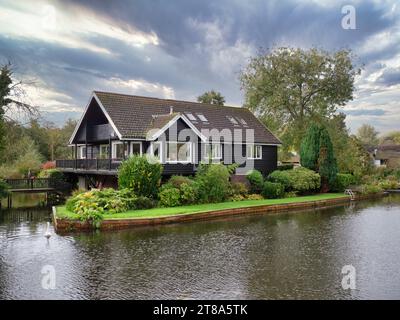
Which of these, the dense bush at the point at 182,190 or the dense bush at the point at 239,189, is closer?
the dense bush at the point at 182,190

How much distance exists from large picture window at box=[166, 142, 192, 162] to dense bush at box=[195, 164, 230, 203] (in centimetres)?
279

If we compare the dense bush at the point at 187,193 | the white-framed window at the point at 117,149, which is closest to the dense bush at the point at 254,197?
the dense bush at the point at 187,193

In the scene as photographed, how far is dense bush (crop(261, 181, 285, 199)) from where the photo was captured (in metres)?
28.8

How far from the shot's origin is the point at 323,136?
112ft

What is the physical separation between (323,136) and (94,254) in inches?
1021

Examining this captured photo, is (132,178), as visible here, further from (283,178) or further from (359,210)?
(359,210)

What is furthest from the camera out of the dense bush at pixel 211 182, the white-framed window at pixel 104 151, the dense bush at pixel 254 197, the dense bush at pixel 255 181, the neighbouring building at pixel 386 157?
the neighbouring building at pixel 386 157

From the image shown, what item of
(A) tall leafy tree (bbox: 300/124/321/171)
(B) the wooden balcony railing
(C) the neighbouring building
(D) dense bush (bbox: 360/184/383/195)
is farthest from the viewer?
(C) the neighbouring building

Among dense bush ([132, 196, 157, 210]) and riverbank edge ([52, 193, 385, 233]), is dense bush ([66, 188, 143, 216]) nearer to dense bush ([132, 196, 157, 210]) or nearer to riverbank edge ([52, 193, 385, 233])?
dense bush ([132, 196, 157, 210])

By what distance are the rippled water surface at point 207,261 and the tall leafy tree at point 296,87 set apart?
24.4 m

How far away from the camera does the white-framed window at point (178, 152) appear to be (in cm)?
2712

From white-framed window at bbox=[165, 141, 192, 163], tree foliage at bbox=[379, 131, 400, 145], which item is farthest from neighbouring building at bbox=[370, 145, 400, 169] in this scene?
white-framed window at bbox=[165, 141, 192, 163]

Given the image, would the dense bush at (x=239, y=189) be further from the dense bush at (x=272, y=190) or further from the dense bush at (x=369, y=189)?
the dense bush at (x=369, y=189)
